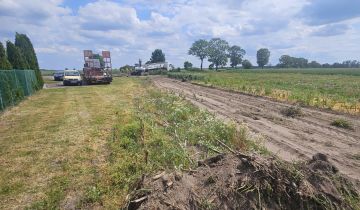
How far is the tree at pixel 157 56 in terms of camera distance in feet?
307

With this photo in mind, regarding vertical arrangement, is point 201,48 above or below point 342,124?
above

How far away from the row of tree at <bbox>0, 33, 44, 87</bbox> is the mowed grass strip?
285 inches

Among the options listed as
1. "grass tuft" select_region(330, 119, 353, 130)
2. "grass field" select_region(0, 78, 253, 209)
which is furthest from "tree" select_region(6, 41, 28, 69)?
"grass tuft" select_region(330, 119, 353, 130)

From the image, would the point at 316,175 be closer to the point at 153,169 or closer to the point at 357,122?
the point at 153,169

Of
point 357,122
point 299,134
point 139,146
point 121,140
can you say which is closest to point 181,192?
point 139,146

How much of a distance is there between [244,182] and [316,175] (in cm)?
106

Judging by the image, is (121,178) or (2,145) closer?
(121,178)

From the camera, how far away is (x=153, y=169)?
610cm

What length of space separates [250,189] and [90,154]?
4602 mm

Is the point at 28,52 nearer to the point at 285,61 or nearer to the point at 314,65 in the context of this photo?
the point at 285,61

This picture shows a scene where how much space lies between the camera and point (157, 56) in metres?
94.3

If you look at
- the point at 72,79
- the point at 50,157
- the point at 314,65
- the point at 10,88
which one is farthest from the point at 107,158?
the point at 314,65

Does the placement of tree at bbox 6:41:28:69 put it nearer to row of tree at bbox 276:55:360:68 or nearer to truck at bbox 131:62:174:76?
truck at bbox 131:62:174:76

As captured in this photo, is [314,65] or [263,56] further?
[314,65]
